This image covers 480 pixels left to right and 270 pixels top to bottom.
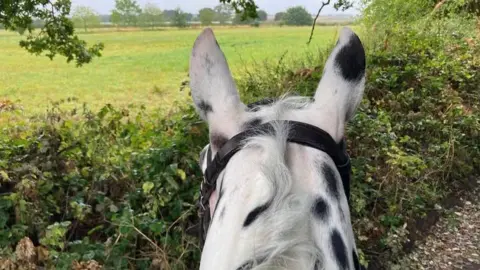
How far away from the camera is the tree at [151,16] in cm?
5325

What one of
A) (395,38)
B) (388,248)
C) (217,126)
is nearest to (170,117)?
(388,248)

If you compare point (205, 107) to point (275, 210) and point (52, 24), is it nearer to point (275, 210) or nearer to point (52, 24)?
point (275, 210)

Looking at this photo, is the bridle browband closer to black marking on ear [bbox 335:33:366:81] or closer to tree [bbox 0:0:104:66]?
black marking on ear [bbox 335:33:366:81]

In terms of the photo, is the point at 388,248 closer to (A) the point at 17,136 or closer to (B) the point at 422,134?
(B) the point at 422,134

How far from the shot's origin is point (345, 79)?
49.4 inches

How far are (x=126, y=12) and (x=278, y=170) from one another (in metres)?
53.9

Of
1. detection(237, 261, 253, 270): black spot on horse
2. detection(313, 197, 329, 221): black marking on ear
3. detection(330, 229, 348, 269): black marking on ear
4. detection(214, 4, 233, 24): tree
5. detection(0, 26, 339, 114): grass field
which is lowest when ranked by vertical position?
detection(0, 26, 339, 114): grass field

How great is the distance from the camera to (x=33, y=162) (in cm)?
298

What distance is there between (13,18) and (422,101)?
3.97 m

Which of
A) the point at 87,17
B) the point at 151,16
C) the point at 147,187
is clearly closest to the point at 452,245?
the point at 147,187

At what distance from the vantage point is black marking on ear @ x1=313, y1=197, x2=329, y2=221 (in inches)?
37.6

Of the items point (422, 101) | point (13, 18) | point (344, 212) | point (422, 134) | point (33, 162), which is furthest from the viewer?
point (422, 101)

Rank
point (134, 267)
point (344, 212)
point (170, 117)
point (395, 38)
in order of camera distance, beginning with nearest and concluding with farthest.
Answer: point (344, 212) < point (134, 267) < point (170, 117) < point (395, 38)

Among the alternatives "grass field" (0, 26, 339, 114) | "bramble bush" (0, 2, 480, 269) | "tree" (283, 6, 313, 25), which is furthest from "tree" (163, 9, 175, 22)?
"bramble bush" (0, 2, 480, 269)
